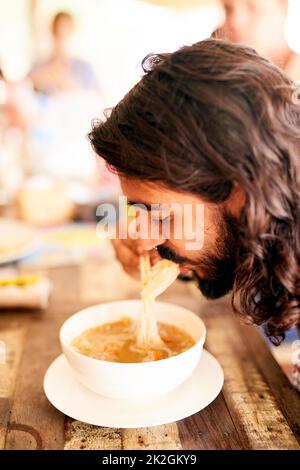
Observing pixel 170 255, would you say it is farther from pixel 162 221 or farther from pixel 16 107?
pixel 16 107

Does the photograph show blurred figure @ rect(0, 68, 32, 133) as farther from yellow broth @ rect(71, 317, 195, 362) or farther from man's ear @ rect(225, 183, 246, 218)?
man's ear @ rect(225, 183, 246, 218)

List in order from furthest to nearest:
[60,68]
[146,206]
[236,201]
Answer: [60,68]
[146,206]
[236,201]

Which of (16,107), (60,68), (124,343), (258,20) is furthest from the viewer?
(60,68)

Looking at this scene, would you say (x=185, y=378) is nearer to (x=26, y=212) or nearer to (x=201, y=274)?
(x=201, y=274)

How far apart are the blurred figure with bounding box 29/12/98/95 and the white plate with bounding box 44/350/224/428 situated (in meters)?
4.83

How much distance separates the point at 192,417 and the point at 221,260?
1.26 ft

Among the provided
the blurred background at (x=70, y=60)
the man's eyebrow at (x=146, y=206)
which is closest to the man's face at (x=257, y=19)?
the blurred background at (x=70, y=60)

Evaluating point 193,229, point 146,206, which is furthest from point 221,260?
point 146,206

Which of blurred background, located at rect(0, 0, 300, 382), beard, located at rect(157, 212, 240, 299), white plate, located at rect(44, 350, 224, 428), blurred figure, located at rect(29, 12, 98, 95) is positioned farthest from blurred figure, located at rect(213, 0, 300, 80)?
blurred figure, located at rect(29, 12, 98, 95)

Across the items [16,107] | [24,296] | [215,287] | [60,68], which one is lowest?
[16,107]

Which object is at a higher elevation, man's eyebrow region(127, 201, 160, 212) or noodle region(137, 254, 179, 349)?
man's eyebrow region(127, 201, 160, 212)

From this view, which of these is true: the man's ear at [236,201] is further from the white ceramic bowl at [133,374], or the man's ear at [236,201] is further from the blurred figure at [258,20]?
the blurred figure at [258,20]

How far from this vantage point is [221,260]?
4.31ft

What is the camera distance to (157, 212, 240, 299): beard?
121 cm
